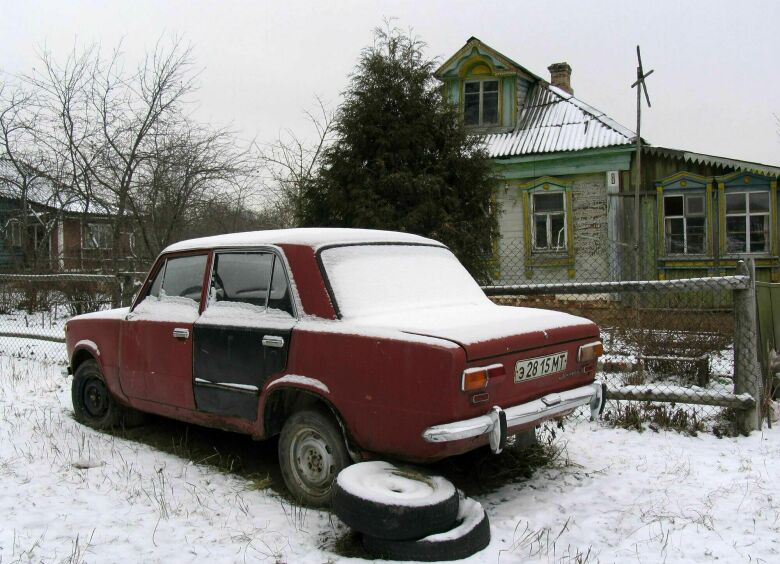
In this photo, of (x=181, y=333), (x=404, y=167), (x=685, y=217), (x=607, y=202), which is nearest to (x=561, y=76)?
(x=607, y=202)

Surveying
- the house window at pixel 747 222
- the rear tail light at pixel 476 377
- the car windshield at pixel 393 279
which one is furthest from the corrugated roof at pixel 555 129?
the rear tail light at pixel 476 377

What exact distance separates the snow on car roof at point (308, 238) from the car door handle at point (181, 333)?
637 millimetres

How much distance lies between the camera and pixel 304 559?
3252mm

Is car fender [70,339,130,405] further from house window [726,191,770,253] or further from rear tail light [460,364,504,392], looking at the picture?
house window [726,191,770,253]

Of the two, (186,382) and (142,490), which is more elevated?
(186,382)

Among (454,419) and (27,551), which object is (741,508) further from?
(27,551)

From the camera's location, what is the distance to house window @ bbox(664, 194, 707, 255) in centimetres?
1572

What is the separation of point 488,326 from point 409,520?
A: 1134 millimetres

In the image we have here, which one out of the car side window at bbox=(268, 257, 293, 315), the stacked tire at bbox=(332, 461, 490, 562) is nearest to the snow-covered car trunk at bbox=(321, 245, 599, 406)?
the car side window at bbox=(268, 257, 293, 315)

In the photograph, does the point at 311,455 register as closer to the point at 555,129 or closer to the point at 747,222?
the point at 555,129

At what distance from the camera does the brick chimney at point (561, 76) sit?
66.8 feet

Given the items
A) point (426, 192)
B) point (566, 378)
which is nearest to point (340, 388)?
point (566, 378)

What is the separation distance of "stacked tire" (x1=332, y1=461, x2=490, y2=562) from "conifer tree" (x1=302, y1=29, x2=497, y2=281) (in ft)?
20.4

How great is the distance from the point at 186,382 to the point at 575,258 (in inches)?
511
